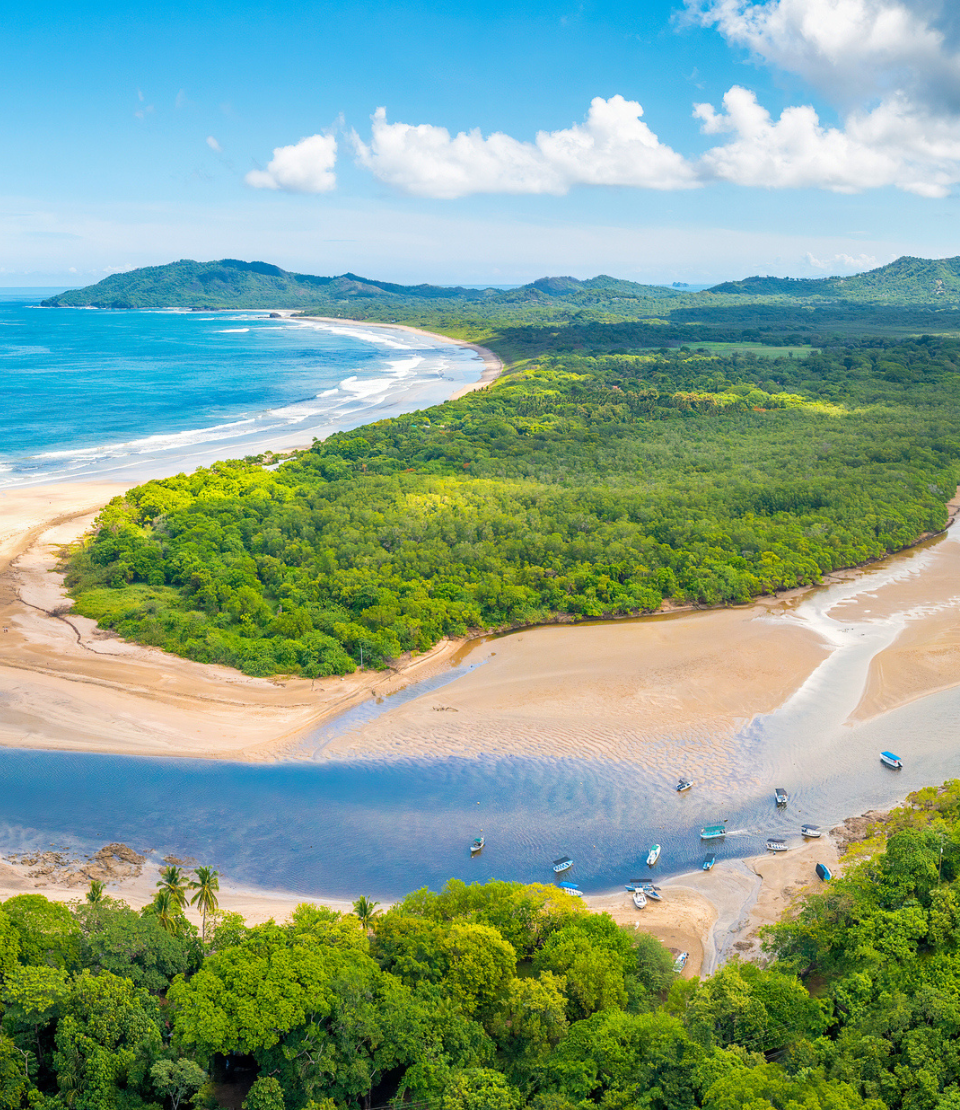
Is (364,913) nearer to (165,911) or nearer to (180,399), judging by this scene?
(165,911)

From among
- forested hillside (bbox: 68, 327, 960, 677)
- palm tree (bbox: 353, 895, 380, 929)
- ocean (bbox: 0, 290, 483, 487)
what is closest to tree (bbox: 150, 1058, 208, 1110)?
palm tree (bbox: 353, 895, 380, 929)

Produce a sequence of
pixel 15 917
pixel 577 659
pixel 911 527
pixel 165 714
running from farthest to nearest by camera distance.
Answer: pixel 911 527
pixel 577 659
pixel 165 714
pixel 15 917

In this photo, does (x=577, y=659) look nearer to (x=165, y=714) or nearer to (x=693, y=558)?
(x=693, y=558)

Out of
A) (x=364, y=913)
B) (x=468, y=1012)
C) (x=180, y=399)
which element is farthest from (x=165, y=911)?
(x=180, y=399)

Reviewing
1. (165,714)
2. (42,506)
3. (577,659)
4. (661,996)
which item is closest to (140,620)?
(165,714)

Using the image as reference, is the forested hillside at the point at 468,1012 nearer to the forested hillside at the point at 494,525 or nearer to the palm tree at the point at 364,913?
the palm tree at the point at 364,913

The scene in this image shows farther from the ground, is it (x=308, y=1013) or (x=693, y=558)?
(x=693, y=558)

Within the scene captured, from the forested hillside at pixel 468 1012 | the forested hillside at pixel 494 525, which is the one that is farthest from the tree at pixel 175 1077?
the forested hillside at pixel 494 525
